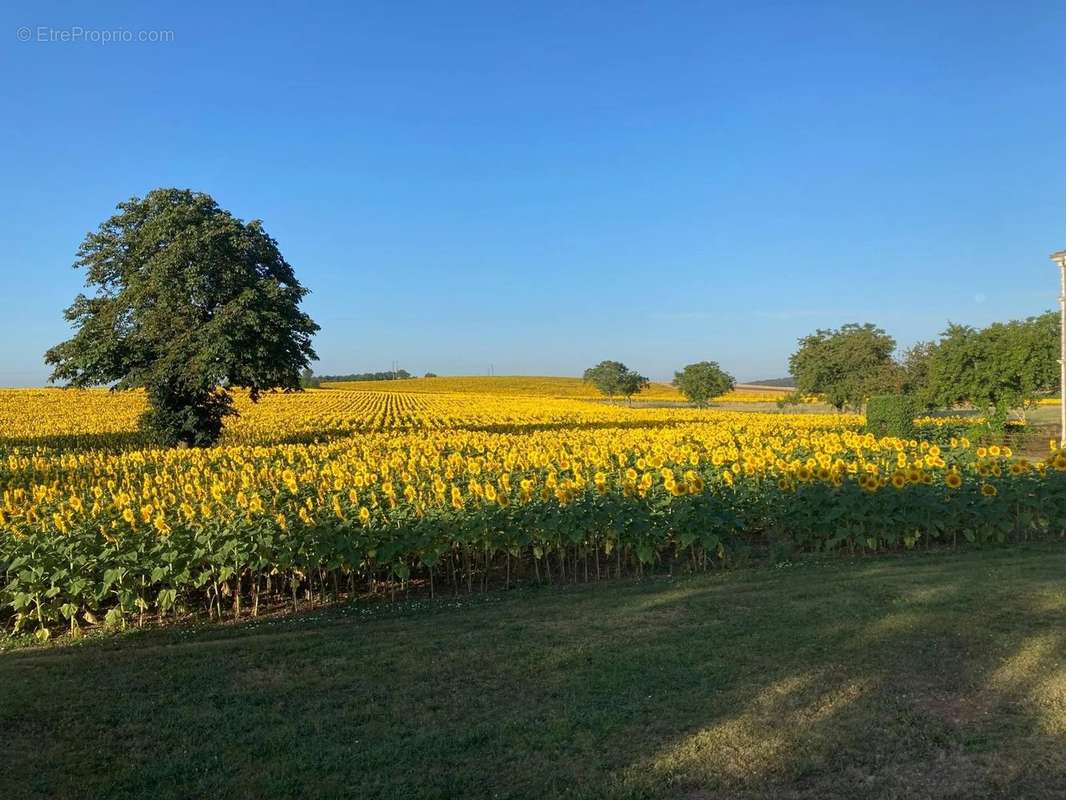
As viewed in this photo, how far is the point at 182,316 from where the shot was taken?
77.3 ft

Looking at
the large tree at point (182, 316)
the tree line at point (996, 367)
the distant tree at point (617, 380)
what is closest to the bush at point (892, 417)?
the tree line at point (996, 367)

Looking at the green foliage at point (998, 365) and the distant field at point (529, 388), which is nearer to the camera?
the green foliage at point (998, 365)

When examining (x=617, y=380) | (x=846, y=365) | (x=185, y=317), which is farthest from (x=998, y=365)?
(x=617, y=380)

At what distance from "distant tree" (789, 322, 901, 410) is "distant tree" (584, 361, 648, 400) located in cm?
3861

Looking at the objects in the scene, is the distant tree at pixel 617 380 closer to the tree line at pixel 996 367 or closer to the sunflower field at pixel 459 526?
the tree line at pixel 996 367

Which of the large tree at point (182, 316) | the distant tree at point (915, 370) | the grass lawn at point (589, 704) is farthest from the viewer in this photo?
the distant tree at point (915, 370)

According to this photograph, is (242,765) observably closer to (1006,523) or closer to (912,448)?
(1006,523)

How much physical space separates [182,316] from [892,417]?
2542 cm

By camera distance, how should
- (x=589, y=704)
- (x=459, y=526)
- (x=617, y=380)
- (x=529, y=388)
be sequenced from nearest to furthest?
1. (x=589, y=704)
2. (x=459, y=526)
3. (x=617, y=380)
4. (x=529, y=388)

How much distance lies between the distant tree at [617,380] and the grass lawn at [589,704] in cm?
8537

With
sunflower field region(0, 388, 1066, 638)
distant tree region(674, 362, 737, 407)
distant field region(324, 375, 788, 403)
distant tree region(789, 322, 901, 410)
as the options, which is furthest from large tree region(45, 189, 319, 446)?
distant field region(324, 375, 788, 403)

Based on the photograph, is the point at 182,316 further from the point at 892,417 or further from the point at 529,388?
the point at 529,388

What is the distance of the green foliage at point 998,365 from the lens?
3369 centimetres

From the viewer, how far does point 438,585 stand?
9031 millimetres
